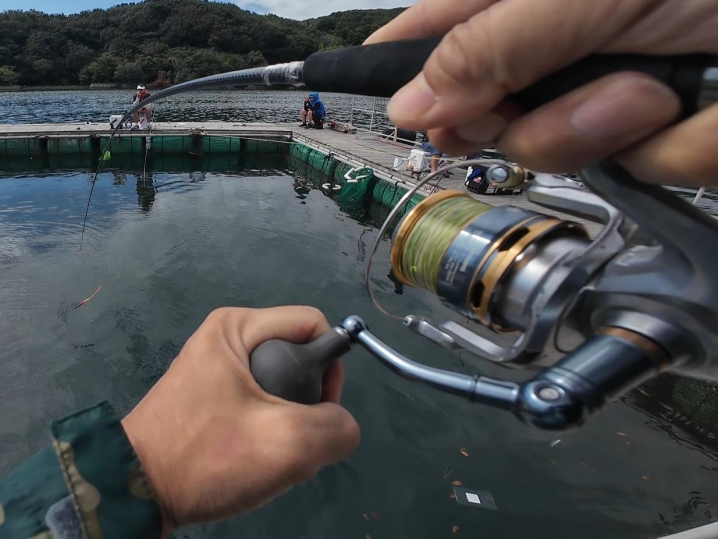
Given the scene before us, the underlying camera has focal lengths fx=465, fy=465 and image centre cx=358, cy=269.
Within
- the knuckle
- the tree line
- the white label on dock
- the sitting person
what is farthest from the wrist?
the tree line

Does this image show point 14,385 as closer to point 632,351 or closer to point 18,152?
point 632,351

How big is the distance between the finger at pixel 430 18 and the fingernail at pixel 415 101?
29 cm

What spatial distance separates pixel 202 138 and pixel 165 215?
8.78 meters

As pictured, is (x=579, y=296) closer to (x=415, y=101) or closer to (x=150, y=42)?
(x=415, y=101)

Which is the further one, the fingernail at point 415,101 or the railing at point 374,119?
the railing at point 374,119

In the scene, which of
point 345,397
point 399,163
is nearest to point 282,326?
point 345,397

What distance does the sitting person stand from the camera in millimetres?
22875

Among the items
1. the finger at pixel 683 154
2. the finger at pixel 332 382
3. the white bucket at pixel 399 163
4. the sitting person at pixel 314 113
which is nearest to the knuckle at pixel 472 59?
the finger at pixel 683 154

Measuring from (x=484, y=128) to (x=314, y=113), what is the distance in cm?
2358

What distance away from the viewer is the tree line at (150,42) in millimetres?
70375

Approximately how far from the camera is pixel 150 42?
81.0 metres

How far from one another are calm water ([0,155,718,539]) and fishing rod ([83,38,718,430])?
3843 mm

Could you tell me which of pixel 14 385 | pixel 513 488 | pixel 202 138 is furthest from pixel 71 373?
pixel 202 138

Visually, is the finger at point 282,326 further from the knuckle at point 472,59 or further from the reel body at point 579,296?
the knuckle at point 472,59
